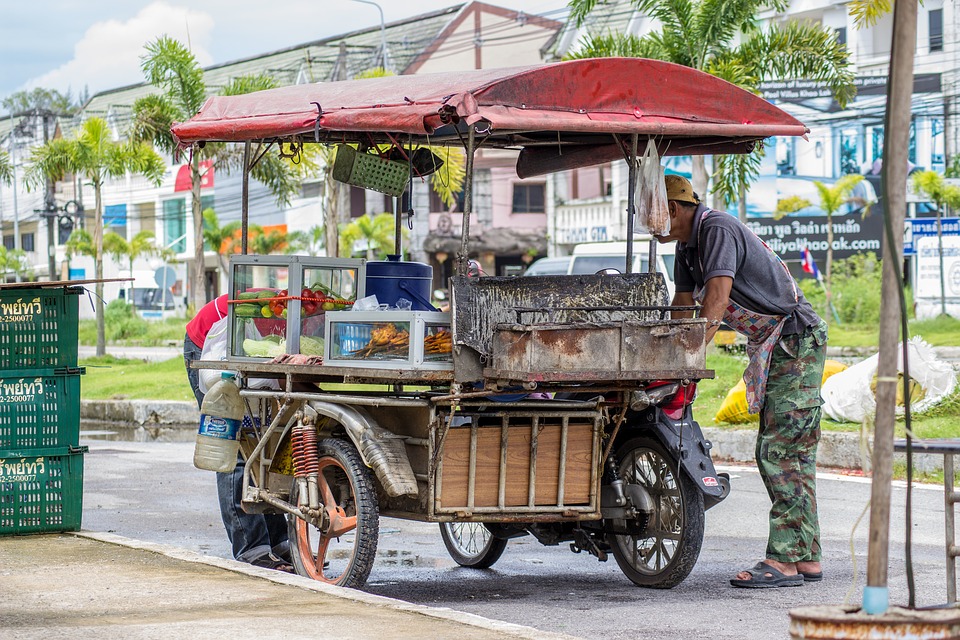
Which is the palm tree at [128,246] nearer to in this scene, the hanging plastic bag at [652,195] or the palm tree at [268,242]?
the palm tree at [268,242]

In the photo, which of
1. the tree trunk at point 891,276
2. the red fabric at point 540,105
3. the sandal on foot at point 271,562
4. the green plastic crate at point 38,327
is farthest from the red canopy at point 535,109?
the tree trunk at point 891,276

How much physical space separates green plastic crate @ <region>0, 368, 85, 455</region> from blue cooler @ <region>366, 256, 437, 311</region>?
1.86 metres

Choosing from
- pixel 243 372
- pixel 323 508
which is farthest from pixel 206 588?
pixel 243 372

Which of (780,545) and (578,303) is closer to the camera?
(578,303)

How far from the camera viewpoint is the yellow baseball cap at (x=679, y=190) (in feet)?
21.8

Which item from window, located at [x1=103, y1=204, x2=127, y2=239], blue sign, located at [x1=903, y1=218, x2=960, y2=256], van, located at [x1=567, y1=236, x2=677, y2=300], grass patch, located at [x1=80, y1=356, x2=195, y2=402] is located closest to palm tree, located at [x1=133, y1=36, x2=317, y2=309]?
grass patch, located at [x1=80, y1=356, x2=195, y2=402]

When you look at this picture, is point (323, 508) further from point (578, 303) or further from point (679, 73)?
point (679, 73)

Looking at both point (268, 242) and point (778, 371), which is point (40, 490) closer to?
point (778, 371)

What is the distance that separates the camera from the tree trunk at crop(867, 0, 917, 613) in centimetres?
344

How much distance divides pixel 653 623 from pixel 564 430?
3.58ft

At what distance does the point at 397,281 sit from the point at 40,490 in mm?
2363

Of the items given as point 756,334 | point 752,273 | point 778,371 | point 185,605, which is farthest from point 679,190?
point 185,605

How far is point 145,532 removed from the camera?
28.2 ft

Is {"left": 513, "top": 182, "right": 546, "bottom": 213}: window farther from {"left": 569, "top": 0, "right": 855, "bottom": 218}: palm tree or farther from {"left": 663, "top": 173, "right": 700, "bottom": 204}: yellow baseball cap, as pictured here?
{"left": 663, "top": 173, "right": 700, "bottom": 204}: yellow baseball cap
